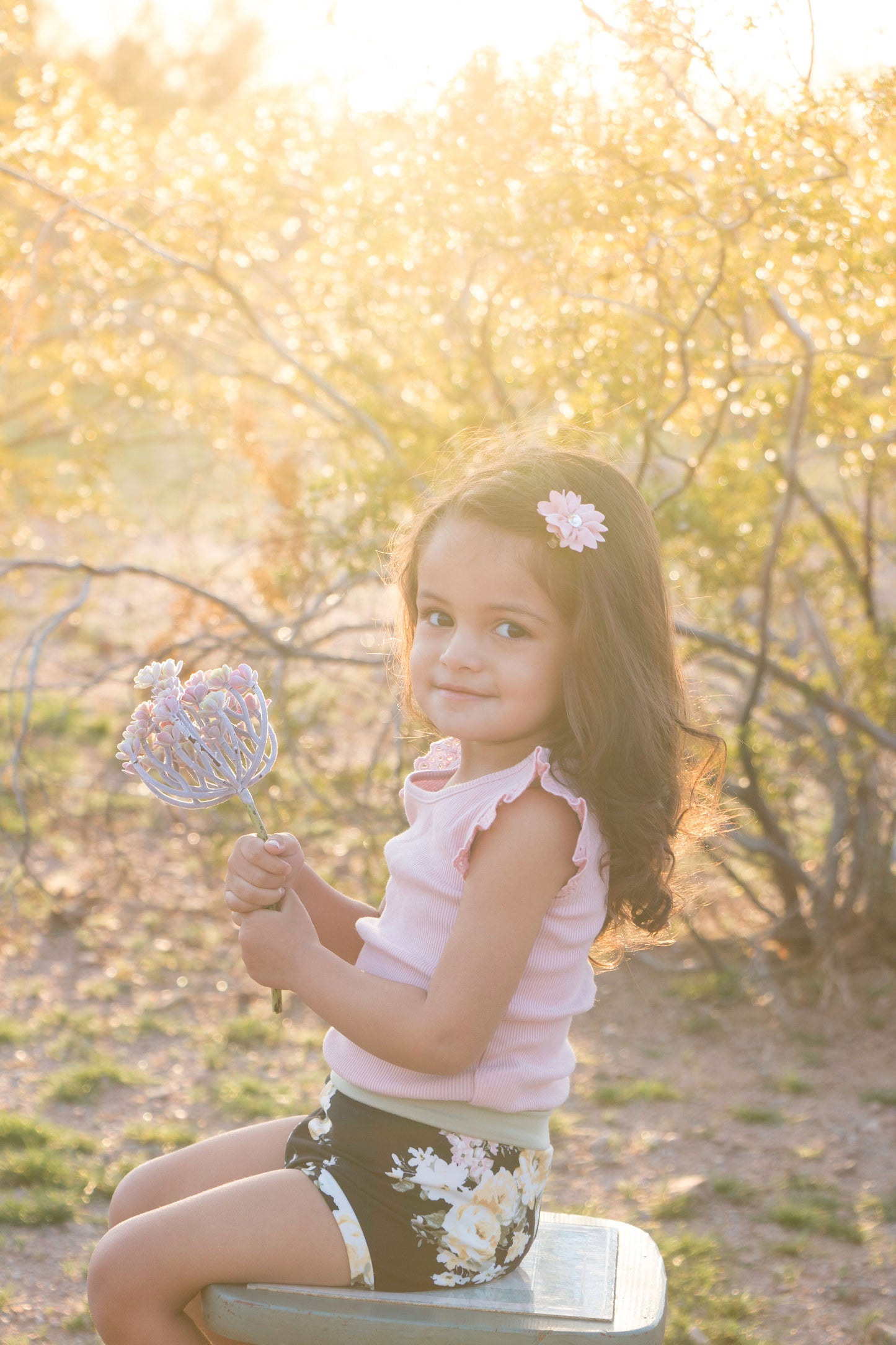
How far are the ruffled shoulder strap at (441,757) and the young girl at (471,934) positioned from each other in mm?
140

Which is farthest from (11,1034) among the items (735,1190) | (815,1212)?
(815,1212)

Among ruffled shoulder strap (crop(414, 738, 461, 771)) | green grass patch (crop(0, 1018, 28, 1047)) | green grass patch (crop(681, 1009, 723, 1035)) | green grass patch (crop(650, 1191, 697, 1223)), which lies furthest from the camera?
green grass patch (crop(681, 1009, 723, 1035))

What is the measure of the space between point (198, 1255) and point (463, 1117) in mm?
399

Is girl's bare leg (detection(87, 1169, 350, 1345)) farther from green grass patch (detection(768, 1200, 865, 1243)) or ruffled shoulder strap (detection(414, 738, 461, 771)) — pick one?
green grass patch (detection(768, 1200, 865, 1243))

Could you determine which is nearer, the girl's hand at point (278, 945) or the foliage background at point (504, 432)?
the girl's hand at point (278, 945)

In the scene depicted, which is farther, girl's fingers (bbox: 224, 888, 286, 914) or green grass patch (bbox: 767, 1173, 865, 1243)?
green grass patch (bbox: 767, 1173, 865, 1243)

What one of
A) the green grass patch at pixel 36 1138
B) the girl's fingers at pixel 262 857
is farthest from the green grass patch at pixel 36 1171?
the girl's fingers at pixel 262 857

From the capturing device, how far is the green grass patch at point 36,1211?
10.4ft

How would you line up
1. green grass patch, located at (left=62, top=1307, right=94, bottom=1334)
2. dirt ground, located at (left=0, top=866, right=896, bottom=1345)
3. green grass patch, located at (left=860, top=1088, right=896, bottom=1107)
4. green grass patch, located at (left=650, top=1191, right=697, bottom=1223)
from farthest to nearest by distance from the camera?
1. green grass patch, located at (left=860, top=1088, right=896, bottom=1107)
2. green grass patch, located at (left=650, top=1191, right=697, bottom=1223)
3. dirt ground, located at (left=0, top=866, right=896, bottom=1345)
4. green grass patch, located at (left=62, top=1307, right=94, bottom=1334)

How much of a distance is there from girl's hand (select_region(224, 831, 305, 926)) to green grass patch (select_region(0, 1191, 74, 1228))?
178 centimetres

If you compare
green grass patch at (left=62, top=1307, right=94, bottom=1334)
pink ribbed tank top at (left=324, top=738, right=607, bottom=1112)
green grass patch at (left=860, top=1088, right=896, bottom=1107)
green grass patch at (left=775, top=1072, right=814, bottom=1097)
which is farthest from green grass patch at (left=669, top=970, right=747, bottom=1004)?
pink ribbed tank top at (left=324, top=738, right=607, bottom=1112)

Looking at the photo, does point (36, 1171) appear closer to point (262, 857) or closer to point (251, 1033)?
point (251, 1033)

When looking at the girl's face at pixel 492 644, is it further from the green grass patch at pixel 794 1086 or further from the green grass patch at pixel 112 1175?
the green grass patch at pixel 794 1086

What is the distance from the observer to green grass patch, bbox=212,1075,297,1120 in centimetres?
383
